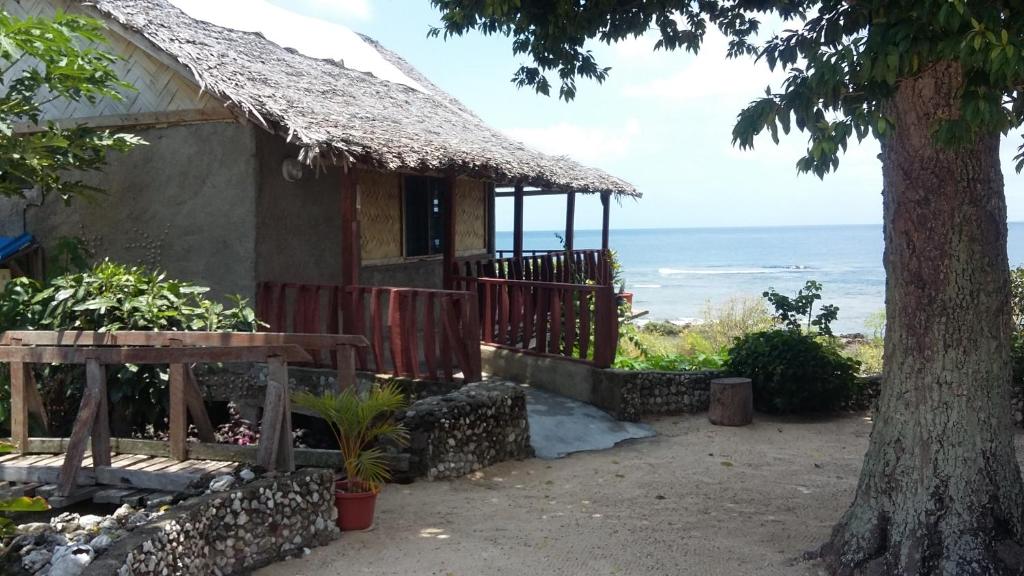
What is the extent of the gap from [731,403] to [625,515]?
3680mm

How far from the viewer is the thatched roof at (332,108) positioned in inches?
307

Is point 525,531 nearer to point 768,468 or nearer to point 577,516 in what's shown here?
point 577,516

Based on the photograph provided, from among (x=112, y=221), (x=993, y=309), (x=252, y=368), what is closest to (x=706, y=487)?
(x=993, y=309)

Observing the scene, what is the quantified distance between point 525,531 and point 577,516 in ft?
1.80

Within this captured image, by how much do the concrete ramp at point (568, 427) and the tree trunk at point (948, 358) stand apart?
3.74 meters

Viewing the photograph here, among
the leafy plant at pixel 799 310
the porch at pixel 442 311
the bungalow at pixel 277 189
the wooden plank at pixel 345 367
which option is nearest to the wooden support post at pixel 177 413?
the wooden plank at pixel 345 367

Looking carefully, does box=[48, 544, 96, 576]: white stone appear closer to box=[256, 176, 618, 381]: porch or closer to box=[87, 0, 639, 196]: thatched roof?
box=[87, 0, 639, 196]: thatched roof

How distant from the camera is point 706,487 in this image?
23.1 feet

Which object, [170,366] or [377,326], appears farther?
[377,326]

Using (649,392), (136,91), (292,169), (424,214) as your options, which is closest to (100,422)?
(292,169)

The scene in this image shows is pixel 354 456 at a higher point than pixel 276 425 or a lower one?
lower

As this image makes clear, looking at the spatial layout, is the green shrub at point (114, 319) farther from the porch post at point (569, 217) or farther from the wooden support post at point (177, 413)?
the porch post at point (569, 217)

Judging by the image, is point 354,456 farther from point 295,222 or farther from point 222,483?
point 295,222

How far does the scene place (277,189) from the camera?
347 inches
